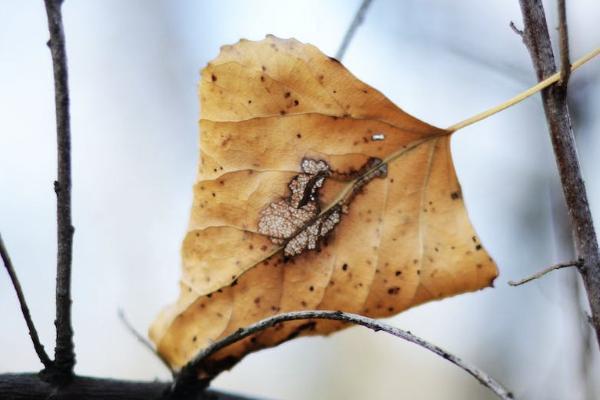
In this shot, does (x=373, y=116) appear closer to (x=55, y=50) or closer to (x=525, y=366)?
(x=55, y=50)

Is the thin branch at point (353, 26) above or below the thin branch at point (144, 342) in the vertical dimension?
above

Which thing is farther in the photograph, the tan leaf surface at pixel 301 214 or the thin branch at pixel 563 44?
the tan leaf surface at pixel 301 214

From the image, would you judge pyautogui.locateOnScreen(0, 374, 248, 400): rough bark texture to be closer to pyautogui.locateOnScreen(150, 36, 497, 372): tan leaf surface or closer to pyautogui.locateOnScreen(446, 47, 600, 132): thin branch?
pyautogui.locateOnScreen(150, 36, 497, 372): tan leaf surface

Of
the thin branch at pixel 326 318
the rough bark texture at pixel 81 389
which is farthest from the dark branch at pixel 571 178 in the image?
the rough bark texture at pixel 81 389

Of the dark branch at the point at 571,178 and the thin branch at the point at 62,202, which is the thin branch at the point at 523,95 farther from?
the thin branch at the point at 62,202

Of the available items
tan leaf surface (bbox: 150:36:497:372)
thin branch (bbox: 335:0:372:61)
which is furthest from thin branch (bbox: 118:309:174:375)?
thin branch (bbox: 335:0:372:61)

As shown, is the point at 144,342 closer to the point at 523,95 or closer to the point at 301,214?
the point at 301,214

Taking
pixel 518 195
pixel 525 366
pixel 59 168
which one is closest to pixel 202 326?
pixel 59 168

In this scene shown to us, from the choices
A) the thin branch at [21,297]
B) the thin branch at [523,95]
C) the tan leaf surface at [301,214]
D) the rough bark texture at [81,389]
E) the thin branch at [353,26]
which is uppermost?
the thin branch at [353,26]
